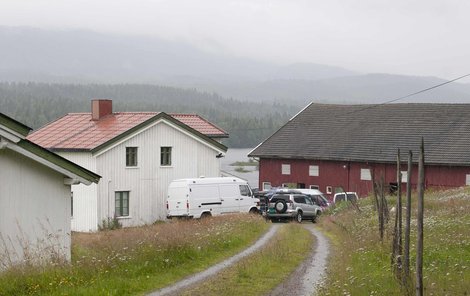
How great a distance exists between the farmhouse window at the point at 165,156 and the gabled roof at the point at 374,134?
1804cm

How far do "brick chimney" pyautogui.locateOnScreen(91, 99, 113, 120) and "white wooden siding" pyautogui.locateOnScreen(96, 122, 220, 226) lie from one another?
3.93 m

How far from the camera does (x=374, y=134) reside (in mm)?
59750

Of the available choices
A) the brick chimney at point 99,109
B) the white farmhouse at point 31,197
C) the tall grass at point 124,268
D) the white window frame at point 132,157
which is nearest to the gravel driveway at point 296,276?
the tall grass at point 124,268

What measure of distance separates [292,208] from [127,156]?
921cm

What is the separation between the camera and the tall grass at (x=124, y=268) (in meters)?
13.3

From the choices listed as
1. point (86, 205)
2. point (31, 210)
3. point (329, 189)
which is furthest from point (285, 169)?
point (31, 210)

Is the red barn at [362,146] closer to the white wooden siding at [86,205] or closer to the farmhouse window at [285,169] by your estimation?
the farmhouse window at [285,169]

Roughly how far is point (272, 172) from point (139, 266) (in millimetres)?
47467

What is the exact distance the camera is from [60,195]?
667 inches

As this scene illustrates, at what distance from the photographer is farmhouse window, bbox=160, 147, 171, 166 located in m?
43.9

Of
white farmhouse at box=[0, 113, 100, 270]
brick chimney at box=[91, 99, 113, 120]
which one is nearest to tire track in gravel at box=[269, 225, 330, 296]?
white farmhouse at box=[0, 113, 100, 270]

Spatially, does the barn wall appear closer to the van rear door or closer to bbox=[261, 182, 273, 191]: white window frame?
bbox=[261, 182, 273, 191]: white window frame

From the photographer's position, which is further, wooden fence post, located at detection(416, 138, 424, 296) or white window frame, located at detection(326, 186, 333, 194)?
white window frame, located at detection(326, 186, 333, 194)

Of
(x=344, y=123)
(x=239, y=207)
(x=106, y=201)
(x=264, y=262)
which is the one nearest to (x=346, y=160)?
(x=344, y=123)
